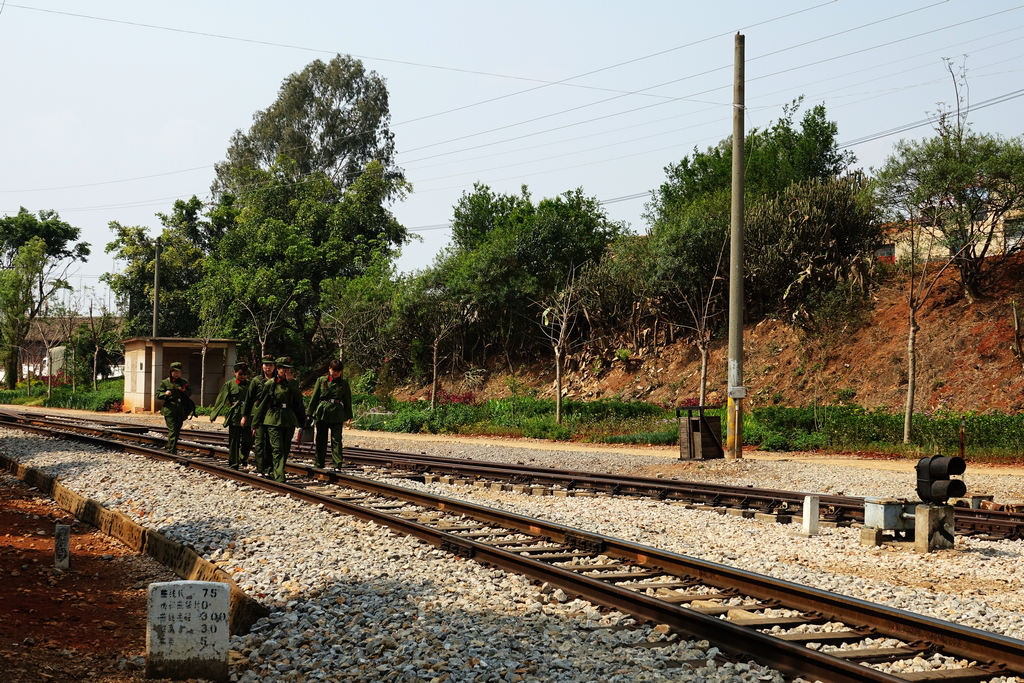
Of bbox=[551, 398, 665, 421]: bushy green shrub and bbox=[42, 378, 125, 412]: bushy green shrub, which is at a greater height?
bbox=[551, 398, 665, 421]: bushy green shrub

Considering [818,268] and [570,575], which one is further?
[818,268]

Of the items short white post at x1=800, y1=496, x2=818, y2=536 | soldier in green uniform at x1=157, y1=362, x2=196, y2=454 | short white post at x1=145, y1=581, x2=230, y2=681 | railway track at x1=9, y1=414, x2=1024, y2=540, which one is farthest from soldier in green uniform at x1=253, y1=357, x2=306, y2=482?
short white post at x1=145, y1=581, x2=230, y2=681

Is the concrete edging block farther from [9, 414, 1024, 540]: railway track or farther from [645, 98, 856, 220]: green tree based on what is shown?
[645, 98, 856, 220]: green tree

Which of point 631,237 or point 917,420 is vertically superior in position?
→ point 631,237

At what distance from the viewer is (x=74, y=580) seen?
8.95m

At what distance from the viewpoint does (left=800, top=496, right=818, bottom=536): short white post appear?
438 inches

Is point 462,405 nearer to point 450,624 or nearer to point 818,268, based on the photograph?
point 818,268

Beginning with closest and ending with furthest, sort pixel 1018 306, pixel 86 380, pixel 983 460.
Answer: pixel 983 460
pixel 1018 306
pixel 86 380

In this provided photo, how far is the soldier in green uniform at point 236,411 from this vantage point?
16719 mm

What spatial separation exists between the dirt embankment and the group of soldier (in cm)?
1881

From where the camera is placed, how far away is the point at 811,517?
11.1 m

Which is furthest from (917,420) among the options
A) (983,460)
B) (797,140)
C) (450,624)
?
(797,140)

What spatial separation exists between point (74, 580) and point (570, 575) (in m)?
4.73

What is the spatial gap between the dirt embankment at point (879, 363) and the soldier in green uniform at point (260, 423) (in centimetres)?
1959
